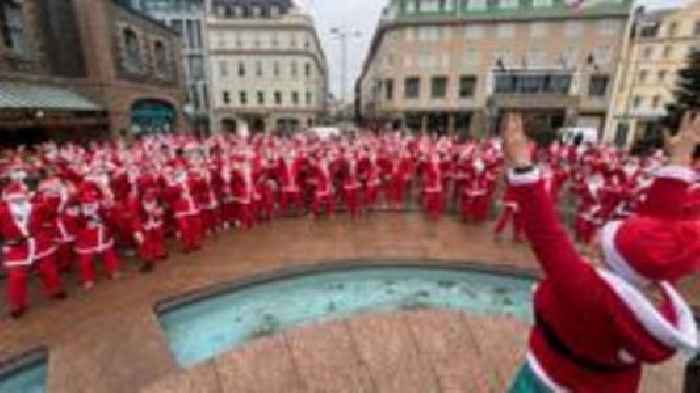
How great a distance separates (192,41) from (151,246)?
151ft

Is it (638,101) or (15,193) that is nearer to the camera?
(15,193)

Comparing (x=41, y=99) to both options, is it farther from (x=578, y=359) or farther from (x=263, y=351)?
(x=578, y=359)

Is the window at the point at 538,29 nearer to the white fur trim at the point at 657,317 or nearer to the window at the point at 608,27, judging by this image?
the window at the point at 608,27

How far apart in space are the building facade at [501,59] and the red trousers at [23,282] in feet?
123

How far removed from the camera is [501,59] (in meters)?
38.6

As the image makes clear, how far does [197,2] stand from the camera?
151 feet

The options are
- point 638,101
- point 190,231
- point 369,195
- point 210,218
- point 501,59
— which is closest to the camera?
point 190,231

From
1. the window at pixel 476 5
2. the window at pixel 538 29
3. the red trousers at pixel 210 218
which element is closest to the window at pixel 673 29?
the window at pixel 538 29

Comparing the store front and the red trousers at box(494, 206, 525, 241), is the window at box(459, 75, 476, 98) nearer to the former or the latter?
the store front

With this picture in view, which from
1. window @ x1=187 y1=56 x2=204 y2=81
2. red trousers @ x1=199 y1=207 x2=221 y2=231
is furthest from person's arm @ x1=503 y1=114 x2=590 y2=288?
window @ x1=187 y1=56 x2=204 y2=81

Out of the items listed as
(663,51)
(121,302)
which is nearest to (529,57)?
(663,51)

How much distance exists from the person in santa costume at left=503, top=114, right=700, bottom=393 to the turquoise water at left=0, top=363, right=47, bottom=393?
5.23 metres

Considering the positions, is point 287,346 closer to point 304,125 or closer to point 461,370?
point 461,370

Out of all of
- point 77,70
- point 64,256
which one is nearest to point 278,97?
point 77,70
